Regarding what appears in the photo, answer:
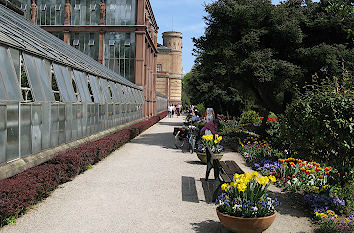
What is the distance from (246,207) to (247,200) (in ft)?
0.57

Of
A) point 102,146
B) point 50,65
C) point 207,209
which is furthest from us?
point 102,146

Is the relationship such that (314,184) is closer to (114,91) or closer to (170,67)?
(114,91)

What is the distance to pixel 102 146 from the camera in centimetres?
1238

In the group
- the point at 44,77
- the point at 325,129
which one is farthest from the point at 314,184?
the point at 44,77

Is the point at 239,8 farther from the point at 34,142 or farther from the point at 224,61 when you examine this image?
the point at 34,142

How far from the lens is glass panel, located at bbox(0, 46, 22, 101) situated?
297 inches

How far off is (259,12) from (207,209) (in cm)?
1212

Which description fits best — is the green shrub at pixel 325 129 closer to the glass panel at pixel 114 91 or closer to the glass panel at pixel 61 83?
the glass panel at pixel 61 83

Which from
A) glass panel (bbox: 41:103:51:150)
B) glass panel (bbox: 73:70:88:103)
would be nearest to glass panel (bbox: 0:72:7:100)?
glass panel (bbox: 41:103:51:150)

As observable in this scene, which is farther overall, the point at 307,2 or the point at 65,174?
the point at 307,2

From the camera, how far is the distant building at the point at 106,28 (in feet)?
128

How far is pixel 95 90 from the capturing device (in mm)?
16781

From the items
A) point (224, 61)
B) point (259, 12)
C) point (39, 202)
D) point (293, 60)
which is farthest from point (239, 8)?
point (39, 202)

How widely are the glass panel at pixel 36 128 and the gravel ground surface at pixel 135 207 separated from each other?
1318 millimetres
